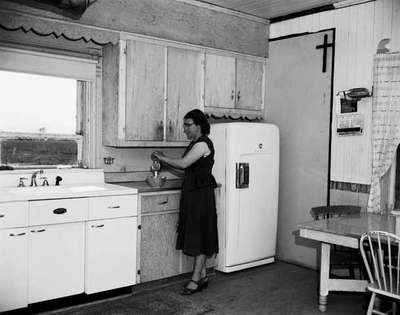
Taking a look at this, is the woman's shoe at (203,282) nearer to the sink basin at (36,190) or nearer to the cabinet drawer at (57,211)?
the cabinet drawer at (57,211)

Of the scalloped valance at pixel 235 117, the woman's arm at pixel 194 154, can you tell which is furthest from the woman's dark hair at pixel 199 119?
the scalloped valance at pixel 235 117

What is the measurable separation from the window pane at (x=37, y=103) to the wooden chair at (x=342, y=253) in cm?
249

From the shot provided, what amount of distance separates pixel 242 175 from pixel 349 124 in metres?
1.19

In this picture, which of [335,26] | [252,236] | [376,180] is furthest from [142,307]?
[335,26]

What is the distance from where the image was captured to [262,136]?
4719 millimetres

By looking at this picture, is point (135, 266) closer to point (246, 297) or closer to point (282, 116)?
point (246, 297)

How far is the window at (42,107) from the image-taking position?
3.89 m

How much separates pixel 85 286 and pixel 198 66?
242 cm

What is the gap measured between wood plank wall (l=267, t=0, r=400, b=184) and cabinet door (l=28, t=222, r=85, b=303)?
2.66 meters

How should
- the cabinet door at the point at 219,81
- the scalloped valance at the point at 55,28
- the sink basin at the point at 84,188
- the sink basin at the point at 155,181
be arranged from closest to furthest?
the scalloped valance at the point at 55,28 < the sink basin at the point at 84,188 < the sink basin at the point at 155,181 < the cabinet door at the point at 219,81

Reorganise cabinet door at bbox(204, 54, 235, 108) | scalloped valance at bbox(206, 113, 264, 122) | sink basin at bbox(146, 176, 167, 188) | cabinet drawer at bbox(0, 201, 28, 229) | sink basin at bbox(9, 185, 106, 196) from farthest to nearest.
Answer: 1. scalloped valance at bbox(206, 113, 264, 122)
2. cabinet door at bbox(204, 54, 235, 108)
3. sink basin at bbox(146, 176, 167, 188)
4. sink basin at bbox(9, 185, 106, 196)
5. cabinet drawer at bbox(0, 201, 28, 229)

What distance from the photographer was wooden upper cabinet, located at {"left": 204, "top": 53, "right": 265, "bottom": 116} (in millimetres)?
4770

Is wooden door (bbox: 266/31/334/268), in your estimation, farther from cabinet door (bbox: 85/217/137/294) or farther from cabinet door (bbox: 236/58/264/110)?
cabinet door (bbox: 85/217/137/294)

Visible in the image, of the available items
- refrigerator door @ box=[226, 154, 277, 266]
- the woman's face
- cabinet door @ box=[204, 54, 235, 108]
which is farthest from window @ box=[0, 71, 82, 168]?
refrigerator door @ box=[226, 154, 277, 266]
